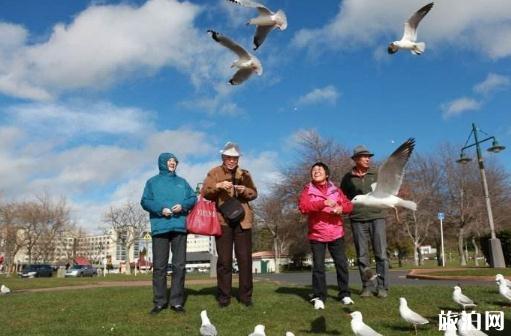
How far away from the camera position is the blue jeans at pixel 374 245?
25.6ft

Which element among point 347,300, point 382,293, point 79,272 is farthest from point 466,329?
point 79,272

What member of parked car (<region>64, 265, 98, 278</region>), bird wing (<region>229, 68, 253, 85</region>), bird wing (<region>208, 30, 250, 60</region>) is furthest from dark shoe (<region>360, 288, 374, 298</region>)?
parked car (<region>64, 265, 98, 278</region>)

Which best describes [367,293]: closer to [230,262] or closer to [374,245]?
[374,245]

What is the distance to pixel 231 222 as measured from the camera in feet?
24.3

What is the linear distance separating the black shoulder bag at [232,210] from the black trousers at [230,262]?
20 centimetres

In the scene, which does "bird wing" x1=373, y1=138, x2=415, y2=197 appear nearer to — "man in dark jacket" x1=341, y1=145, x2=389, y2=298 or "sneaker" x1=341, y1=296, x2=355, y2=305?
"man in dark jacket" x1=341, y1=145, x2=389, y2=298

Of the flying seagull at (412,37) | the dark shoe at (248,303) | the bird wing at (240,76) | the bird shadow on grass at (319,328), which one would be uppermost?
the flying seagull at (412,37)

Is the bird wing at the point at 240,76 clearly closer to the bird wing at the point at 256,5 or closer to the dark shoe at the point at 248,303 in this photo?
the bird wing at the point at 256,5

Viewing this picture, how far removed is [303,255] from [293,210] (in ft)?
38.7

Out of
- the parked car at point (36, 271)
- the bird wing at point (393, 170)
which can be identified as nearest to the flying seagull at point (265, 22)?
the bird wing at point (393, 170)

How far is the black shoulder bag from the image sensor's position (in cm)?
718

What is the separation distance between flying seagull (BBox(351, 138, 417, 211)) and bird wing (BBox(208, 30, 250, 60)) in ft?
10.7

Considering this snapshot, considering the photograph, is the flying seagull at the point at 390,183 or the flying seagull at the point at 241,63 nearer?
the flying seagull at the point at 390,183

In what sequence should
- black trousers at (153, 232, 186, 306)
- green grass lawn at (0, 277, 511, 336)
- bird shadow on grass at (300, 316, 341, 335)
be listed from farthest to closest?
1. black trousers at (153, 232, 186, 306)
2. green grass lawn at (0, 277, 511, 336)
3. bird shadow on grass at (300, 316, 341, 335)
